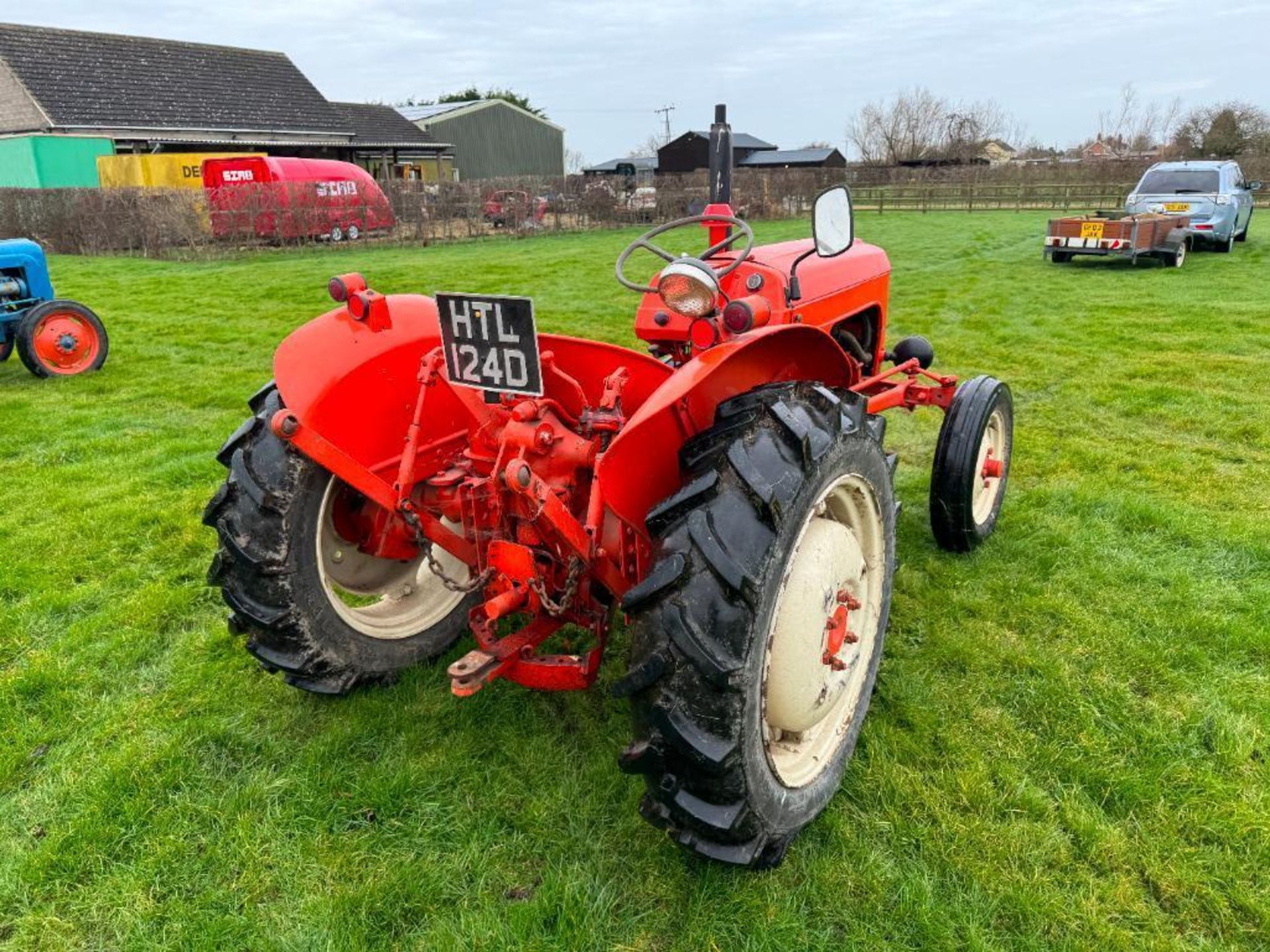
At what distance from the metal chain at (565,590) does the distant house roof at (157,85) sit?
28510 millimetres

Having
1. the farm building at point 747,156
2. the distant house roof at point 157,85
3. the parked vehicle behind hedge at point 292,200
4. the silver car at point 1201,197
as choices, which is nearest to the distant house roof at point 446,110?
the farm building at point 747,156

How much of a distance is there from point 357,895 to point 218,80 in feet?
107

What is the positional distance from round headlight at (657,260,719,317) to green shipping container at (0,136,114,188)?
27205 millimetres

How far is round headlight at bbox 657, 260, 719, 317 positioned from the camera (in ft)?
7.15

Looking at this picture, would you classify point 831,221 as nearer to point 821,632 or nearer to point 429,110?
point 821,632

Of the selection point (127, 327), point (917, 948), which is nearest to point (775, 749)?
point (917, 948)

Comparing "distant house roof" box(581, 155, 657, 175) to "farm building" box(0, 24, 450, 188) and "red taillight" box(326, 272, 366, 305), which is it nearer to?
"farm building" box(0, 24, 450, 188)

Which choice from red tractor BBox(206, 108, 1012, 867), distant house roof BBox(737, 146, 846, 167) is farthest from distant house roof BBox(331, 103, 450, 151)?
red tractor BBox(206, 108, 1012, 867)

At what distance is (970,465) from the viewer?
3.47m

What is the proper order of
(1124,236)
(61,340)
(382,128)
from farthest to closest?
(382,128)
(1124,236)
(61,340)

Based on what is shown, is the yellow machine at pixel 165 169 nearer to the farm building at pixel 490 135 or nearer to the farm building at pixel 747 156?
the farm building at pixel 490 135

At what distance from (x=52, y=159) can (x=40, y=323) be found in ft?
71.0

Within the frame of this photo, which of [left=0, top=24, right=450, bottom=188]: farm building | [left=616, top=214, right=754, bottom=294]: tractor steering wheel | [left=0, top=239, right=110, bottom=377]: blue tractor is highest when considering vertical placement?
[left=0, top=24, right=450, bottom=188]: farm building

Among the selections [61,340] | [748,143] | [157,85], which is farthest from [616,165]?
[61,340]
